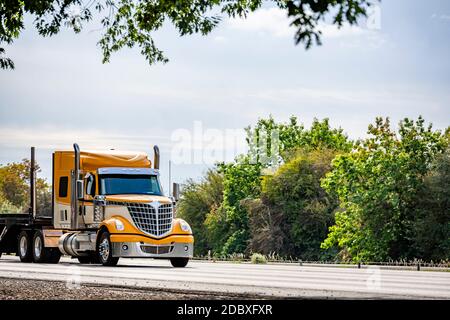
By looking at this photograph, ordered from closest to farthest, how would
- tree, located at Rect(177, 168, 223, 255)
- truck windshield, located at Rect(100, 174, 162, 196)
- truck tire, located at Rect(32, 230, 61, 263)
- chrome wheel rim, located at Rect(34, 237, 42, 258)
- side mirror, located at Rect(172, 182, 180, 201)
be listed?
side mirror, located at Rect(172, 182, 180, 201)
truck windshield, located at Rect(100, 174, 162, 196)
truck tire, located at Rect(32, 230, 61, 263)
chrome wheel rim, located at Rect(34, 237, 42, 258)
tree, located at Rect(177, 168, 223, 255)

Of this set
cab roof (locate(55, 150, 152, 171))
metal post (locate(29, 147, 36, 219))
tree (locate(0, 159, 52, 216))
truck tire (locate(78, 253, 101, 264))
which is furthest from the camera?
tree (locate(0, 159, 52, 216))

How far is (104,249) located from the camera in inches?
1190

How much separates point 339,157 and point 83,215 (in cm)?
4164

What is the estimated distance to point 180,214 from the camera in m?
94.8

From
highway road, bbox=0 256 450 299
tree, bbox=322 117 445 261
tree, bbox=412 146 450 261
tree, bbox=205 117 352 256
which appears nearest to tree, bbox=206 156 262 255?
tree, bbox=205 117 352 256

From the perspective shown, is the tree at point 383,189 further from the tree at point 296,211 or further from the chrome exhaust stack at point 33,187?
the chrome exhaust stack at point 33,187

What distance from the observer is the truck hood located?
3033 centimetres

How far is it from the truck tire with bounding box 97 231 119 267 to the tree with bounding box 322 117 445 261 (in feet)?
126

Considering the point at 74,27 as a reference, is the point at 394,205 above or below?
below

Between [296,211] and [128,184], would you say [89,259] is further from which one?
[296,211]

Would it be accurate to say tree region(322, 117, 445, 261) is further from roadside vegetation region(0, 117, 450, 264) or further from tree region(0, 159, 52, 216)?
tree region(0, 159, 52, 216)

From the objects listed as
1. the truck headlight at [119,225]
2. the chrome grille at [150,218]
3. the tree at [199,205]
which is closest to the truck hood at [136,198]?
the chrome grille at [150,218]
